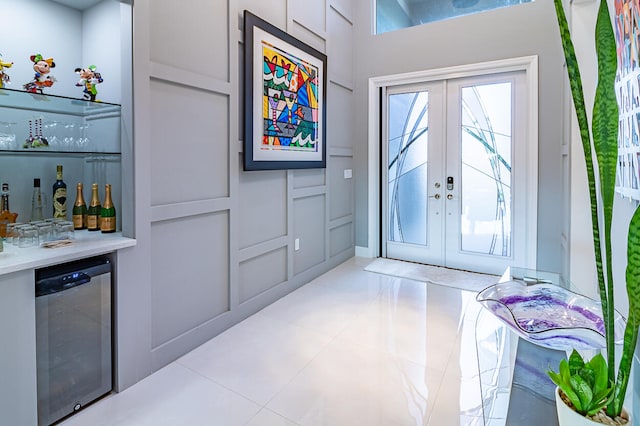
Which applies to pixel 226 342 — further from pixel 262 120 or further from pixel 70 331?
pixel 262 120

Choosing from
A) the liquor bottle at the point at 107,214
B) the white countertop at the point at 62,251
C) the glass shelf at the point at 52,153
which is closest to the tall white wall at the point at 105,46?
the glass shelf at the point at 52,153

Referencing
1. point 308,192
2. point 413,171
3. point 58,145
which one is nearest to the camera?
point 58,145

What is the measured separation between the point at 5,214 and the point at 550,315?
272 cm

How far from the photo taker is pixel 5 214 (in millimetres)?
1902

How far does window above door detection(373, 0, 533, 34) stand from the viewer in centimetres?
393

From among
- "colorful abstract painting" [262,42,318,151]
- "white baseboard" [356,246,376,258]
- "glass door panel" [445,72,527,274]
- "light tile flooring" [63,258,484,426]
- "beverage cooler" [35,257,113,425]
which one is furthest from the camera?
"white baseboard" [356,246,376,258]

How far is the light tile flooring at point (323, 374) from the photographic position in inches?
71.4

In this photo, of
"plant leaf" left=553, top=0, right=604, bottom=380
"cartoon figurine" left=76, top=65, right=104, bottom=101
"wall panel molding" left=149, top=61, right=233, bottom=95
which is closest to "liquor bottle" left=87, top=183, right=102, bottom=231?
"cartoon figurine" left=76, top=65, right=104, bottom=101

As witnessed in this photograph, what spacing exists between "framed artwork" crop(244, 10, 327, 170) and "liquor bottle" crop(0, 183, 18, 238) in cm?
A: 145

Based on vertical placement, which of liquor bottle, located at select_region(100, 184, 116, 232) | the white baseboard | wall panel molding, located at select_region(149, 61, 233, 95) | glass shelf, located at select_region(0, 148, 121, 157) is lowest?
the white baseboard

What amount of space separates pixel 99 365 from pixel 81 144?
1.26 meters

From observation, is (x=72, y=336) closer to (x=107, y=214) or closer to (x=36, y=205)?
(x=107, y=214)

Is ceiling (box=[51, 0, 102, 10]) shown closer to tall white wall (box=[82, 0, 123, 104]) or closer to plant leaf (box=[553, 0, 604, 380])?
tall white wall (box=[82, 0, 123, 104])

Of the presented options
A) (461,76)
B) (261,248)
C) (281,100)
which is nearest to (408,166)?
(461,76)
